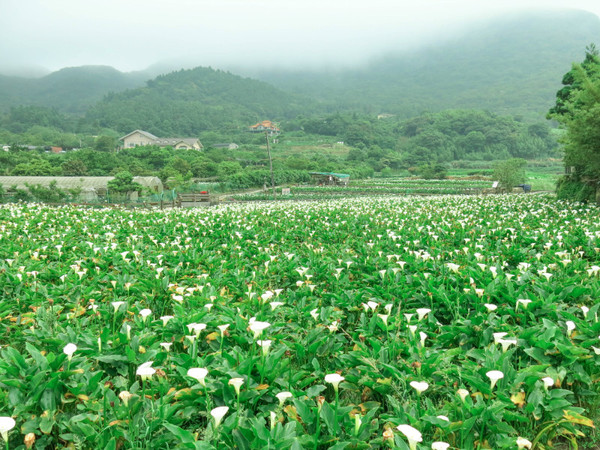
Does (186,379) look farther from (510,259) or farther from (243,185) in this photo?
(243,185)

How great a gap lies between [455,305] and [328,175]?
61.5 metres

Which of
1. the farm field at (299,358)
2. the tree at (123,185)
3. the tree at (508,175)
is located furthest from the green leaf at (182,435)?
the tree at (508,175)

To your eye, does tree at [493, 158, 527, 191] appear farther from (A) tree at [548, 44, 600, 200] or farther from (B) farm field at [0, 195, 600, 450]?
(B) farm field at [0, 195, 600, 450]

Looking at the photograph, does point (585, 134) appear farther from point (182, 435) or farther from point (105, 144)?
point (105, 144)

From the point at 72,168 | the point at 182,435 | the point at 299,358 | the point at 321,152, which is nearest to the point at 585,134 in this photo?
the point at 299,358

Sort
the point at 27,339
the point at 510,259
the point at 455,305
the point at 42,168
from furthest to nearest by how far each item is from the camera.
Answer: the point at 42,168, the point at 510,259, the point at 455,305, the point at 27,339

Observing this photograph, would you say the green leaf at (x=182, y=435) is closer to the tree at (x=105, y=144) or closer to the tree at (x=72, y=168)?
the tree at (x=72, y=168)

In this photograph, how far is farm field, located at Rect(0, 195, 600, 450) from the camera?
8.22 ft

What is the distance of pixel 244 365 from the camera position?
2.96m

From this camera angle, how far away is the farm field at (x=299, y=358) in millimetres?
2506

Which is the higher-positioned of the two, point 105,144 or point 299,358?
point 105,144

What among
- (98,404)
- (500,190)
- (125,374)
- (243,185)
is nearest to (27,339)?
(125,374)

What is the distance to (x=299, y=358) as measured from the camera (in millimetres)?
3637

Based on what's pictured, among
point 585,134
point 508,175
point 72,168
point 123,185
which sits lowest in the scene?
point 123,185
